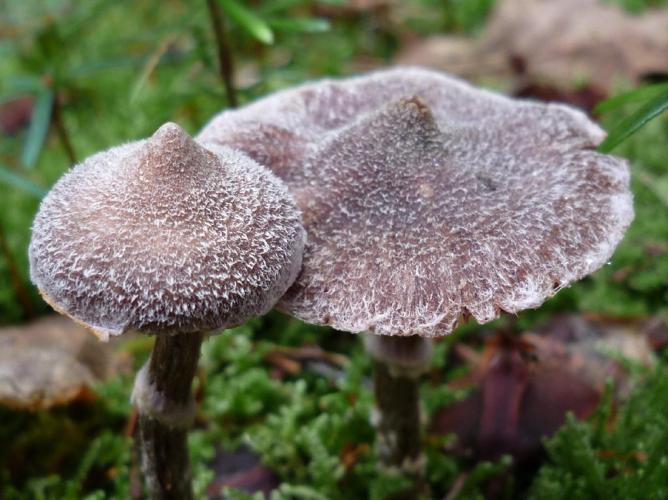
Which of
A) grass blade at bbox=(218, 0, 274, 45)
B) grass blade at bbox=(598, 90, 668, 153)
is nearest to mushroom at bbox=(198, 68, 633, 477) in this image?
grass blade at bbox=(598, 90, 668, 153)

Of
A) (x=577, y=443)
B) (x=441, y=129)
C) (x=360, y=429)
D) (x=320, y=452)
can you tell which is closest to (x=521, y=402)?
(x=577, y=443)

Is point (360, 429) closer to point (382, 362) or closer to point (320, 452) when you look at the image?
point (320, 452)

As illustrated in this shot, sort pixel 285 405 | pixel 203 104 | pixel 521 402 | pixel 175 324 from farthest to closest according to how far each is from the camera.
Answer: pixel 203 104, pixel 285 405, pixel 521 402, pixel 175 324

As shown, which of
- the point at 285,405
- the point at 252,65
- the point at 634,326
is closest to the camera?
the point at 285,405

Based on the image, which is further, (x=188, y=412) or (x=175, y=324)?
(x=188, y=412)

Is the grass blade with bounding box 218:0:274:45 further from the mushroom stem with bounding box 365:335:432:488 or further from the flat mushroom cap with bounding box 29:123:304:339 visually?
the mushroom stem with bounding box 365:335:432:488

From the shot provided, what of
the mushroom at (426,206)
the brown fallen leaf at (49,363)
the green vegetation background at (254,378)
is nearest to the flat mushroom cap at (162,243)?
the mushroom at (426,206)

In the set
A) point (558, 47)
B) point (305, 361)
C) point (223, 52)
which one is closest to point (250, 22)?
point (223, 52)

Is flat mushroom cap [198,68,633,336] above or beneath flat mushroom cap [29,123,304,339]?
beneath
